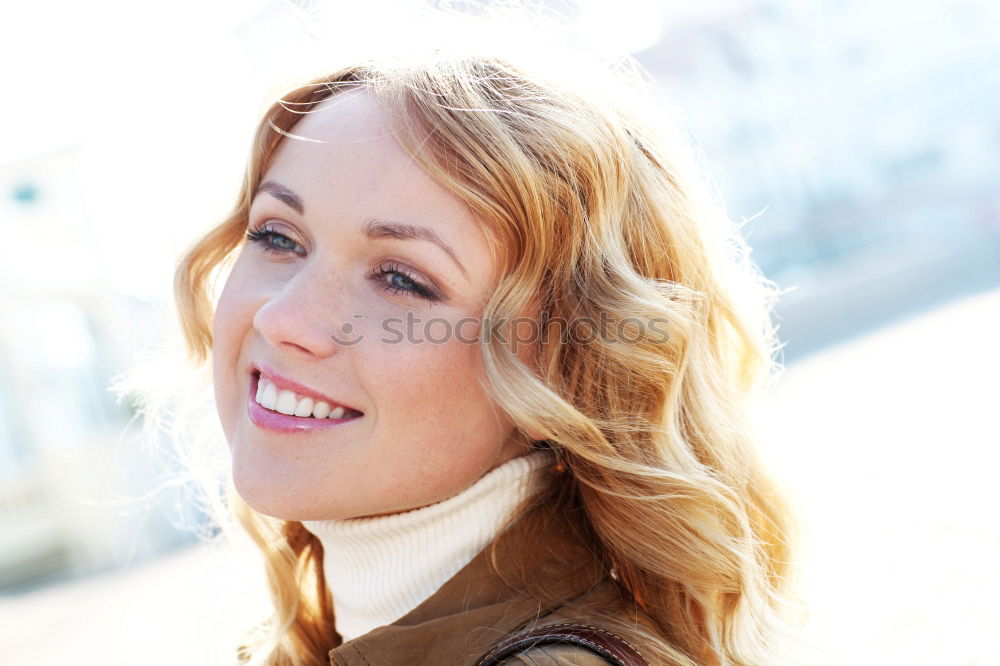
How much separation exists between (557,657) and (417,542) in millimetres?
445

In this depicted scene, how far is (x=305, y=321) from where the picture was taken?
57.6 inches

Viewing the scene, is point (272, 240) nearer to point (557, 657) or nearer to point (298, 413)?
point (298, 413)

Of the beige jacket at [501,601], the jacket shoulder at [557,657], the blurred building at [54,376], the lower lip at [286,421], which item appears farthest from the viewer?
the blurred building at [54,376]

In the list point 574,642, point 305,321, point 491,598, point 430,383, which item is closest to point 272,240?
point 305,321

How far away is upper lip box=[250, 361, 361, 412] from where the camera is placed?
4.86ft

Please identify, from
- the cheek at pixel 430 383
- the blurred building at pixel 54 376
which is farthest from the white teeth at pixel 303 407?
the blurred building at pixel 54 376

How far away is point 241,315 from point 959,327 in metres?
9.46

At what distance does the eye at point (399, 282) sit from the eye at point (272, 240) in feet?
0.71

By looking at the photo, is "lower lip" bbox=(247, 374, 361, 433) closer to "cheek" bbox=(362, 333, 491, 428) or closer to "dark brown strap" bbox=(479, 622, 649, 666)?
"cheek" bbox=(362, 333, 491, 428)

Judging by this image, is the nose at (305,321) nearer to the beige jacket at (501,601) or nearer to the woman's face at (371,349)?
the woman's face at (371,349)

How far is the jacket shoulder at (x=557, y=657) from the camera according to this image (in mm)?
1193

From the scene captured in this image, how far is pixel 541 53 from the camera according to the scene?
1685mm

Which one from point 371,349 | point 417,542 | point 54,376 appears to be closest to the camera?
point 371,349

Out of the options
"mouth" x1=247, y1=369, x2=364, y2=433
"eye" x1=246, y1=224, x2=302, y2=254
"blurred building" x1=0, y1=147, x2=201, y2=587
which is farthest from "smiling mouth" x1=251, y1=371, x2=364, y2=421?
"blurred building" x1=0, y1=147, x2=201, y2=587
